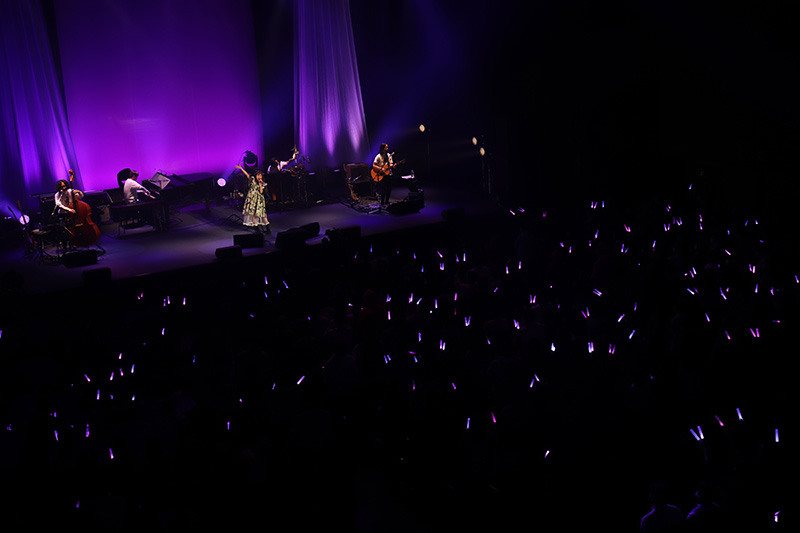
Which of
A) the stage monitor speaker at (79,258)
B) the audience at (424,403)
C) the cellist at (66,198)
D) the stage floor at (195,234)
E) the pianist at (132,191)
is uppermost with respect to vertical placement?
the cellist at (66,198)

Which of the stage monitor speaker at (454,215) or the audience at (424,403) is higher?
the audience at (424,403)

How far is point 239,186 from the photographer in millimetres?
13758

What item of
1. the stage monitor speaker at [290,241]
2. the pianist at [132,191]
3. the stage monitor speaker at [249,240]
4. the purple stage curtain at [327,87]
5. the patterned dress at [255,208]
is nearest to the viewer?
the stage monitor speaker at [290,241]

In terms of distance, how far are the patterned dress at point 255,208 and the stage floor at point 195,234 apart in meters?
0.27

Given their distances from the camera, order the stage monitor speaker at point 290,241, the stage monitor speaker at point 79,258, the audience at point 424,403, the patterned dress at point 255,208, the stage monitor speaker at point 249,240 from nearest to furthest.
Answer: the audience at point 424,403
the stage monitor speaker at point 79,258
the stage monitor speaker at point 290,241
the stage monitor speaker at point 249,240
the patterned dress at point 255,208

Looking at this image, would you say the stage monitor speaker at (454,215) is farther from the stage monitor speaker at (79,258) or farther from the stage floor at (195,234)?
the stage monitor speaker at (79,258)

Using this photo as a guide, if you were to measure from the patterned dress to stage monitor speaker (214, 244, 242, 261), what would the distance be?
6.86 ft

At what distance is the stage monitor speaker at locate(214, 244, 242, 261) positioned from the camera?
9.26m

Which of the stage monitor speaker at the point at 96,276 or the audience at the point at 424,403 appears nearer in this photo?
the audience at the point at 424,403

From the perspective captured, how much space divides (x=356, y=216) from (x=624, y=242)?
5409mm

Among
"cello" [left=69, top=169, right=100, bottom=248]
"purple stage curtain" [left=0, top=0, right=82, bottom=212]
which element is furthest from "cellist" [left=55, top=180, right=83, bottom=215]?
"purple stage curtain" [left=0, top=0, right=82, bottom=212]

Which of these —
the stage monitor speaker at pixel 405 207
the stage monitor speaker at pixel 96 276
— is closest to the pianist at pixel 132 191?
the stage monitor speaker at pixel 96 276

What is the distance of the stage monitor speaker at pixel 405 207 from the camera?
12.4m

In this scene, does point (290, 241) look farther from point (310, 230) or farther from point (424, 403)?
point (424, 403)
